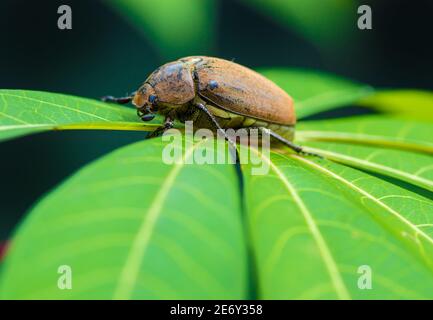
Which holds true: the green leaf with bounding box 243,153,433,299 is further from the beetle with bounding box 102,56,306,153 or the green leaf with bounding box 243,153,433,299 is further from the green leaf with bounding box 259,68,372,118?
the green leaf with bounding box 259,68,372,118

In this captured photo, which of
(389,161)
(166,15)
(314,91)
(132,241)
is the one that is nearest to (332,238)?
(132,241)

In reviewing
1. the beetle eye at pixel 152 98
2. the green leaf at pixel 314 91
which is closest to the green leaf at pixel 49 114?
the beetle eye at pixel 152 98

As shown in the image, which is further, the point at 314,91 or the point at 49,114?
the point at 314,91

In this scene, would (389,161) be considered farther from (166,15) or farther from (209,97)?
(166,15)

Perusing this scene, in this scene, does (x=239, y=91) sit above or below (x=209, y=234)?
above

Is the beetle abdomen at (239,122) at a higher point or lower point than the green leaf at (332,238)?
higher

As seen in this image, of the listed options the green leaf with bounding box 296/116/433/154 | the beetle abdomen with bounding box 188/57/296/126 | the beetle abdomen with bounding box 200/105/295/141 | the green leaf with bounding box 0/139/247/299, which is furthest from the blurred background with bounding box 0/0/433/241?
the green leaf with bounding box 0/139/247/299

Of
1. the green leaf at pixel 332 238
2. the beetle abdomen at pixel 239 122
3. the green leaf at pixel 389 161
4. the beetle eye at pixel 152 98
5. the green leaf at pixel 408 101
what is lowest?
the green leaf at pixel 332 238

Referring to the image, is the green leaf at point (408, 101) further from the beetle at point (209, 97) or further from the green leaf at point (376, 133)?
the beetle at point (209, 97)
